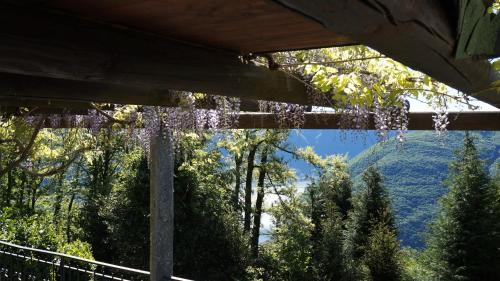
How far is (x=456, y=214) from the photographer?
10.2 m

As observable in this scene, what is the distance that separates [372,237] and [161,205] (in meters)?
8.33

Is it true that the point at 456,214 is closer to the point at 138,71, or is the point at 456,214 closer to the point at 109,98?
the point at 109,98

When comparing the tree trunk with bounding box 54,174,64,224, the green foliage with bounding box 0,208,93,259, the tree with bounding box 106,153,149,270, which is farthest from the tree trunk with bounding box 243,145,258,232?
the green foliage with bounding box 0,208,93,259

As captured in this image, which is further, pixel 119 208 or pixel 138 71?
pixel 119 208

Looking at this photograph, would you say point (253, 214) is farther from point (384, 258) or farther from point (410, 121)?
point (410, 121)

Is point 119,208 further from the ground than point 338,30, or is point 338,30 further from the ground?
point 338,30

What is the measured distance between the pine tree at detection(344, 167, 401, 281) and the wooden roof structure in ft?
34.3

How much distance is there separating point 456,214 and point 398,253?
2017 mm

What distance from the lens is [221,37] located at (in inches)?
60.9

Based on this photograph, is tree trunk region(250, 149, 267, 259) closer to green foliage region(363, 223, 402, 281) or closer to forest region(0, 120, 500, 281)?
forest region(0, 120, 500, 281)

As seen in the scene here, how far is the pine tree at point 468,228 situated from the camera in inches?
387

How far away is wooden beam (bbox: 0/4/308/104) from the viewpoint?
3.95 ft

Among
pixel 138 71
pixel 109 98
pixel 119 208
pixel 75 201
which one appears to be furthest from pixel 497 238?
pixel 75 201

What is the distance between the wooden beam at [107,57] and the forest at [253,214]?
452cm
